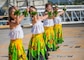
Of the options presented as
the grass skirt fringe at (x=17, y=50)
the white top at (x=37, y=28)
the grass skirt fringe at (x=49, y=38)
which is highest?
the white top at (x=37, y=28)

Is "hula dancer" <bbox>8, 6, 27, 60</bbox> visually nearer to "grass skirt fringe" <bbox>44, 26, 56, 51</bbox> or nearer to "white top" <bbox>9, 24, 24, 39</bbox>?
"white top" <bbox>9, 24, 24, 39</bbox>

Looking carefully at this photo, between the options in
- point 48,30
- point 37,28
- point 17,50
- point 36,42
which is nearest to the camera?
point 17,50

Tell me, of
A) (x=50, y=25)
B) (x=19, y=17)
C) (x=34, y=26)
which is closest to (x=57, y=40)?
(x=50, y=25)

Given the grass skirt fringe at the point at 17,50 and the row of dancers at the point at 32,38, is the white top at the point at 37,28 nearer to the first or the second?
the row of dancers at the point at 32,38

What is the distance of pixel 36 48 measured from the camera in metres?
8.79

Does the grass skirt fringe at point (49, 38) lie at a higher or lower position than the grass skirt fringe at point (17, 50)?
lower

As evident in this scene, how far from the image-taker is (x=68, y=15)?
2662 centimetres

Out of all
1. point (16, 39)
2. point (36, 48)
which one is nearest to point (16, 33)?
point (16, 39)

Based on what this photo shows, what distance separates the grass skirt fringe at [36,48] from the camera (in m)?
8.76

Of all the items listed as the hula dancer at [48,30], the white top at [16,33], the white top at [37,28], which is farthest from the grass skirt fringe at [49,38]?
the white top at [16,33]

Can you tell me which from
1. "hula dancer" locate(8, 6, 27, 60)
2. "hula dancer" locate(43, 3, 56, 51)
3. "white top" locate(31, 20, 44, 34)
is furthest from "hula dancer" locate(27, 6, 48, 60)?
"hula dancer" locate(43, 3, 56, 51)

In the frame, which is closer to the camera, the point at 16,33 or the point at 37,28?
the point at 16,33

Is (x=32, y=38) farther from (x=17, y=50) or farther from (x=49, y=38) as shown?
(x=49, y=38)

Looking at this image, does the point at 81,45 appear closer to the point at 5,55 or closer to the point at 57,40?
the point at 57,40
